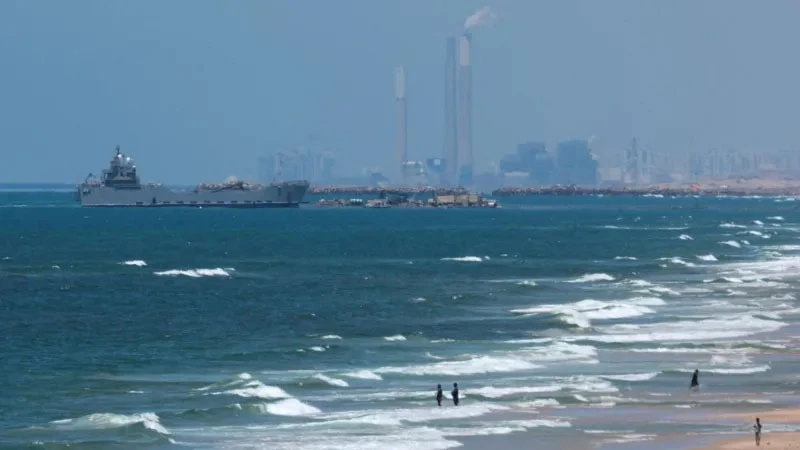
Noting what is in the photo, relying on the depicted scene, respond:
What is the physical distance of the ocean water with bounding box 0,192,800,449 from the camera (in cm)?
4447

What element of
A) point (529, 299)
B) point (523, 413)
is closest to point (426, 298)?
point (529, 299)

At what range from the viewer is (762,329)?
69.5 metres

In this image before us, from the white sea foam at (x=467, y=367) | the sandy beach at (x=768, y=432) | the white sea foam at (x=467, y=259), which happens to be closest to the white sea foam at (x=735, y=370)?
the white sea foam at (x=467, y=367)

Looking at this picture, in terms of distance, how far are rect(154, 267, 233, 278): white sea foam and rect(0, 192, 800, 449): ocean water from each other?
2.55 feet

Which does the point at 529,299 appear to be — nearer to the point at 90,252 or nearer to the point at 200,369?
the point at 200,369

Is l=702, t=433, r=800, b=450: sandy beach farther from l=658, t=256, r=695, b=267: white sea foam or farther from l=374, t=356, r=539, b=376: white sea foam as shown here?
l=658, t=256, r=695, b=267: white sea foam

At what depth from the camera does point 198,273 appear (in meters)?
110

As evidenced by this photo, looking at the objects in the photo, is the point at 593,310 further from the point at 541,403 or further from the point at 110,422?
the point at 110,422

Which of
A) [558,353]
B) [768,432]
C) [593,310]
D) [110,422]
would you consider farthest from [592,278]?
[110,422]

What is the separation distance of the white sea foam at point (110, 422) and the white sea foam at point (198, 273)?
62.5 meters

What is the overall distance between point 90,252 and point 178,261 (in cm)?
1357

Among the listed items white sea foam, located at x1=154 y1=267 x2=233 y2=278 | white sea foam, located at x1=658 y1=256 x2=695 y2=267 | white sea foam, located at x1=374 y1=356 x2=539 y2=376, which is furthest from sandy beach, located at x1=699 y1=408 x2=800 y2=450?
white sea foam, located at x1=658 y1=256 x2=695 y2=267

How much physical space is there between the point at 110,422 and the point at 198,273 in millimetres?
66401

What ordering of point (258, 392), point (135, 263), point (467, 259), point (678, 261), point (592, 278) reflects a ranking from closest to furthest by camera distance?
point (258, 392) < point (592, 278) < point (135, 263) < point (678, 261) < point (467, 259)
